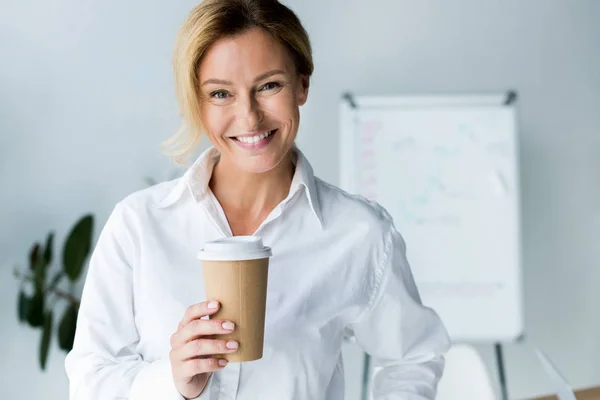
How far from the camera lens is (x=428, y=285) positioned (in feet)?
10.9

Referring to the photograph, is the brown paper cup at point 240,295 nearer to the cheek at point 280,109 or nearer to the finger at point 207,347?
the finger at point 207,347

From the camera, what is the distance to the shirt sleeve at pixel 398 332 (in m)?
1.42

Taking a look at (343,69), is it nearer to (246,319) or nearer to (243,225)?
(243,225)

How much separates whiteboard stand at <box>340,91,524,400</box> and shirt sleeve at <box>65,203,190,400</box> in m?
2.07

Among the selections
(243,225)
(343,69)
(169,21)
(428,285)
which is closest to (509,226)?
→ (428,285)

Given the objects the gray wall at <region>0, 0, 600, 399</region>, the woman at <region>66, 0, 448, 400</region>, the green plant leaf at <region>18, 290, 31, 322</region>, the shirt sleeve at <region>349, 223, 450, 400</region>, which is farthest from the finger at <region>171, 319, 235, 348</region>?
the gray wall at <region>0, 0, 600, 399</region>

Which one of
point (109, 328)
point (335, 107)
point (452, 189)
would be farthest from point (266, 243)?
point (335, 107)

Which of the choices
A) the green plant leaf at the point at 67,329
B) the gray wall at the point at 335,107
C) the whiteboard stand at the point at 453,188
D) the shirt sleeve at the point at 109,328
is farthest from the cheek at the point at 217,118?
the gray wall at the point at 335,107

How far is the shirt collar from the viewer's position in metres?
1.39

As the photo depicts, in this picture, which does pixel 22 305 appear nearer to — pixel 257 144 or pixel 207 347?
pixel 257 144

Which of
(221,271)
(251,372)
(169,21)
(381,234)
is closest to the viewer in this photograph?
(221,271)

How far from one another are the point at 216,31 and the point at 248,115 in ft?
0.51

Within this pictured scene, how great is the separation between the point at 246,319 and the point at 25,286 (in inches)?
107

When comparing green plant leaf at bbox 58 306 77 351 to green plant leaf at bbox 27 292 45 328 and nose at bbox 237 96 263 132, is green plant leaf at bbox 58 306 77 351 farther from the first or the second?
nose at bbox 237 96 263 132
